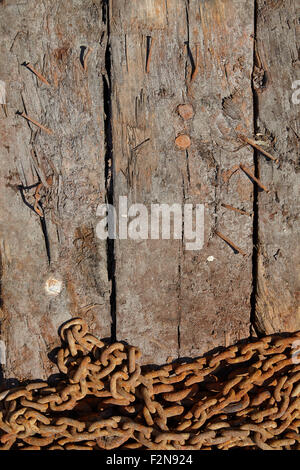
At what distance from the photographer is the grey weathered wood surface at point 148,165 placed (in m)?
2.17

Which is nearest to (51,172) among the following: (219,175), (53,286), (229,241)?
(53,286)

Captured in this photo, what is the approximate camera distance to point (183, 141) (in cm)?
223

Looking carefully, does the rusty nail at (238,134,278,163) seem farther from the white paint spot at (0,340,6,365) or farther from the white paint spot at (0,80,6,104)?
the white paint spot at (0,340,6,365)

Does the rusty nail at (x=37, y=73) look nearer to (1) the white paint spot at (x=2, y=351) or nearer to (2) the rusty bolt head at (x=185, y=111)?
(2) the rusty bolt head at (x=185, y=111)

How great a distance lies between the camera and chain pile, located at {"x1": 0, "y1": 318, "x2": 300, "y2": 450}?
2.07 meters

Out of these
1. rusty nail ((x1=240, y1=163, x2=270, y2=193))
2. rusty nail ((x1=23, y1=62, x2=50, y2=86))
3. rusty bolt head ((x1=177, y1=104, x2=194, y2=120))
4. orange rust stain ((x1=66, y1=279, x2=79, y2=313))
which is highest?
rusty nail ((x1=23, y1=62, x2=50, y2=86))

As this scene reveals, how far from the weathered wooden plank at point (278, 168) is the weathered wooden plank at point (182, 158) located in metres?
0.08

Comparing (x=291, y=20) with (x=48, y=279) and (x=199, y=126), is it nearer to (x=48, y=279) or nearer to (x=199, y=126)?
(x=199, y=126)

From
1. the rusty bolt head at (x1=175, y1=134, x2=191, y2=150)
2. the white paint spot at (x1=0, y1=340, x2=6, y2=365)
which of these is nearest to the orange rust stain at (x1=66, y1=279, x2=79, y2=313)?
the white paint spot at (x1=0, y1=340, x2=6, y2=365)

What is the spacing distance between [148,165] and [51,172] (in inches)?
21.9

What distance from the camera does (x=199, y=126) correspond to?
223 cm

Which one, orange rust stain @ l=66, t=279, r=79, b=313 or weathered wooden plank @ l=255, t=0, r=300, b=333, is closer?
weathered wooden plank @ l=255, t=0, r=300, b=333

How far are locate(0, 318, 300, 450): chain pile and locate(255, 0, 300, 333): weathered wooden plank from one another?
0.71ft

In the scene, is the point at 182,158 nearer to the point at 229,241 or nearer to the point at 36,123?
the point at 229,241
